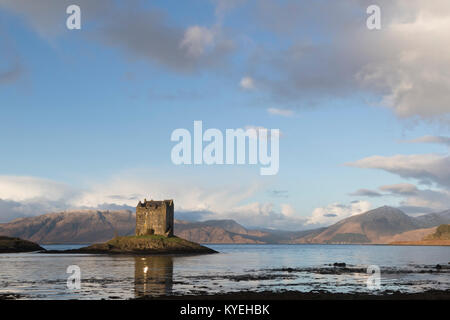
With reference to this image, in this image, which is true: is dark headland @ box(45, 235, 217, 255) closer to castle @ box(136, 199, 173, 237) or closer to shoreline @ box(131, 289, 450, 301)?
castle @ box(136, 199, 173, 237)

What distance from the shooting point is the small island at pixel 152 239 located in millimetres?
165125

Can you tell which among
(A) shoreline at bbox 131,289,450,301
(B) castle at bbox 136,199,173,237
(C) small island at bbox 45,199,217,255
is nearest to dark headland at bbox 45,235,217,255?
(C) small island at bbox 45,199,217,255

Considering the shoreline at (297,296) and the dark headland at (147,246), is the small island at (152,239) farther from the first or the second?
the shoreline at (297,296)

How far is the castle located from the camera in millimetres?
175500

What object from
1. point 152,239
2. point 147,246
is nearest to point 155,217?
point 152,239

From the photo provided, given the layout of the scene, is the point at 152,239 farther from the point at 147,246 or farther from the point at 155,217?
the point at 155,217

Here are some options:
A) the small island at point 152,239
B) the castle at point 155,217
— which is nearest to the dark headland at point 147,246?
the small island at point 152,239

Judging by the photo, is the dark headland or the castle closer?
the dark headland

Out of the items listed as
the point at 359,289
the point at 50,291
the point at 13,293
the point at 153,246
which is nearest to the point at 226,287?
the point at 359,289

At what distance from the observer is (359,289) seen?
158 ft

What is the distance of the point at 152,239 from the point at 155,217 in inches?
433

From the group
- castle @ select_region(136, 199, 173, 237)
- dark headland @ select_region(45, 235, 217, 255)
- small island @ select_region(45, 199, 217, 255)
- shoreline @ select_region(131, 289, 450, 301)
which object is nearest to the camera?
shoreline @ select_region(131, 289, 450, 301)
